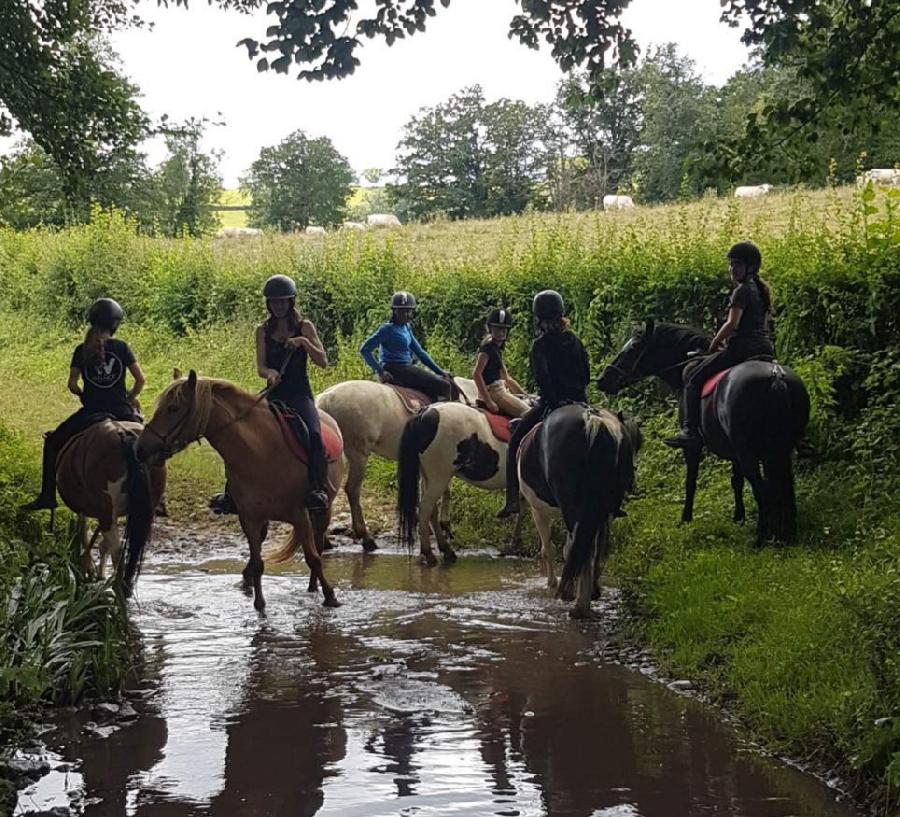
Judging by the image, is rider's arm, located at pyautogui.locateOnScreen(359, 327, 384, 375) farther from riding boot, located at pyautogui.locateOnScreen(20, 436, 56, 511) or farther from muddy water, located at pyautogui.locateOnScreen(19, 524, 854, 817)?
riding boot, located at pyautogui.locateOnScreen(20, 436, 56, 511)

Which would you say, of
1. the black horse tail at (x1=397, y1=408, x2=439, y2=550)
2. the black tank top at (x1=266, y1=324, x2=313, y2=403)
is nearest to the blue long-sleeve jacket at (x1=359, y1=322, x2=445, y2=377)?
the black horse tail at (x1=397, y1=408, x2=439, y2=550)

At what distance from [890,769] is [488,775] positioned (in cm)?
202

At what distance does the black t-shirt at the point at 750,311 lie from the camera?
10320mm

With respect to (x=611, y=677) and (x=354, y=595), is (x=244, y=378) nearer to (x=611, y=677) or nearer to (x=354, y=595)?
(x=354, y=595)

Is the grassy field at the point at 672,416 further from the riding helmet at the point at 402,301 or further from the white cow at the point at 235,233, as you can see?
the white cow at the point at 235,233

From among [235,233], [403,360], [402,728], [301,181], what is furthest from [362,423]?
[301,181]

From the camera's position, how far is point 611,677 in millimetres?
8125

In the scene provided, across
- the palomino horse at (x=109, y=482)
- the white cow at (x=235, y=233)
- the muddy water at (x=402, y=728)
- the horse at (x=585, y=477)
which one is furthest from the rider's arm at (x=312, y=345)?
the white cow at (x=235, y=233)

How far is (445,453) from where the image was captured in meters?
12.5

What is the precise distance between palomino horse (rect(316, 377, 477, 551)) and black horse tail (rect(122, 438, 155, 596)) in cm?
397

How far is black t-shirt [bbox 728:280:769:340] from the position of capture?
406 inches

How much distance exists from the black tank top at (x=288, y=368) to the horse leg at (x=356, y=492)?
3.33 metres

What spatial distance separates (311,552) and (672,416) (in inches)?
Result: 234

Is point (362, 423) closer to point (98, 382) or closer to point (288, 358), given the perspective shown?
point (288, 358)
